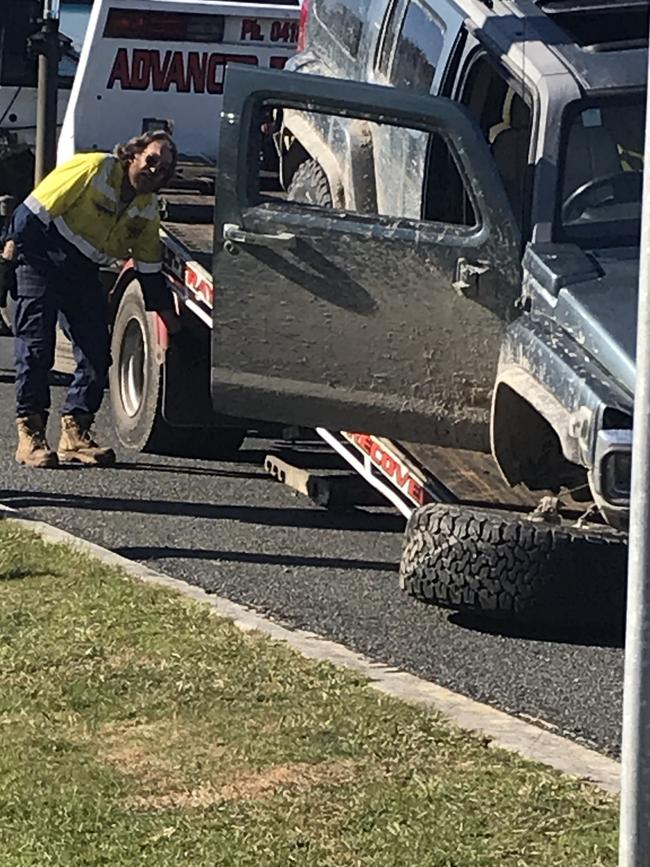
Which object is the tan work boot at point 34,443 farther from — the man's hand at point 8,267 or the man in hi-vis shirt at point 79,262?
the man's hand at point 8,267

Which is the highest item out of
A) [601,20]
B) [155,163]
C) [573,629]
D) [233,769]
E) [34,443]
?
[601,20]

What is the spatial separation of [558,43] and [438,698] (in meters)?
2.81

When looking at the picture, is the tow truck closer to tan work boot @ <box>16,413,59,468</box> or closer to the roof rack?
the roof rack

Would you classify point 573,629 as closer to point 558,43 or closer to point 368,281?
point 368,281

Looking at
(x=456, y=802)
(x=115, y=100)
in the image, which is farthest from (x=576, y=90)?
(x=115, y=100)

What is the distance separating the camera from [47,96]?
12062mm

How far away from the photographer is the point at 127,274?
10.5m

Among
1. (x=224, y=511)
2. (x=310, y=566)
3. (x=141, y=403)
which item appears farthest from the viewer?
(x=141, y=403)

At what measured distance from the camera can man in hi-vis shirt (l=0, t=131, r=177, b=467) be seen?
9.56 m

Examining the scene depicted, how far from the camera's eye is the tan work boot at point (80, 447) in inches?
395

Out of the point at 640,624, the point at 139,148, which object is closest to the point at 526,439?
the point at 139,148

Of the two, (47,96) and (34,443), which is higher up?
(47,96)

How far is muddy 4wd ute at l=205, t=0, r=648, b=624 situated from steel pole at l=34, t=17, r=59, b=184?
13.8 ft

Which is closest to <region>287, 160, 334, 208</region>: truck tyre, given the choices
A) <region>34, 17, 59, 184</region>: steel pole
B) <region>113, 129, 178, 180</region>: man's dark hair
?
<region>113, 129, 178, 180</region>: man's dark hair
